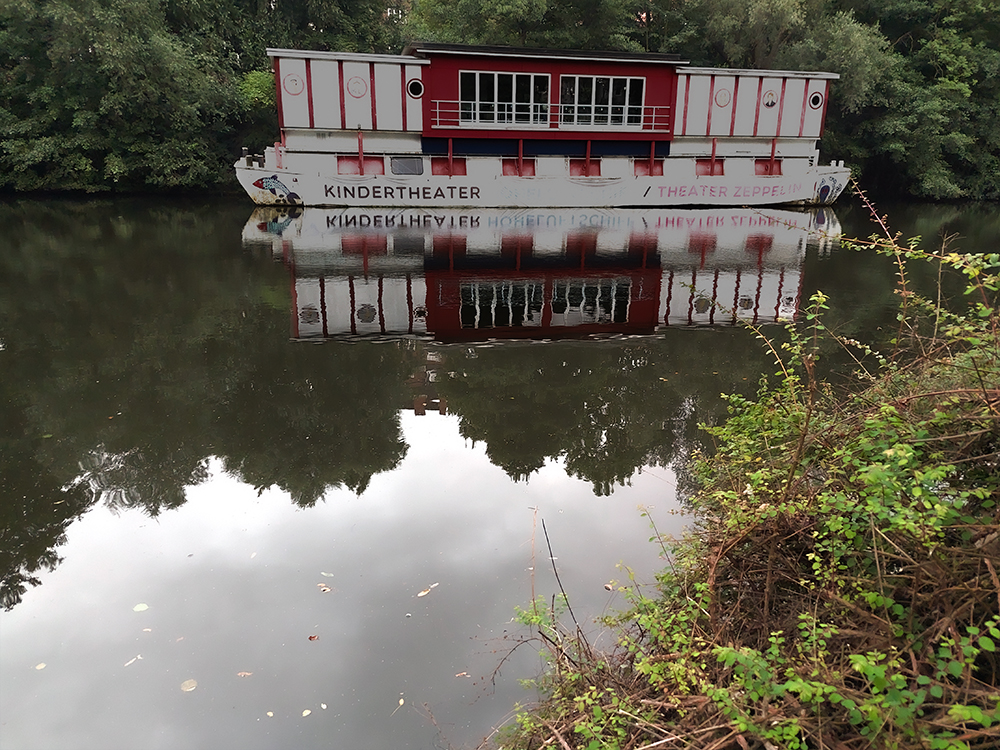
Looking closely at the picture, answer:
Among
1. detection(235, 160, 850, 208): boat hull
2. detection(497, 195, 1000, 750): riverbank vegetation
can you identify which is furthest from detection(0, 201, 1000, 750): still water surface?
detection(235, 160, 850, 208): boat hull

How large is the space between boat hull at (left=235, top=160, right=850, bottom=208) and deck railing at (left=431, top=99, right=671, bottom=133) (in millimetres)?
1635

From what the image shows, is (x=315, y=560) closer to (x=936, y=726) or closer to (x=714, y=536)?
(x=714, y=536)

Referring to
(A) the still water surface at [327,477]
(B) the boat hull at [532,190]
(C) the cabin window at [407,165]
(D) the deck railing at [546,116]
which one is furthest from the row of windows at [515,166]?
(A) the still water surface at [327,477]

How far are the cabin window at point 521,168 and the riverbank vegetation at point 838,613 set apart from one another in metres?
20.5

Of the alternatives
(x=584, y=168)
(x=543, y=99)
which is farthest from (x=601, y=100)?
(x=584, y=168)

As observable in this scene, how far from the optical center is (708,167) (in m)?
23.9

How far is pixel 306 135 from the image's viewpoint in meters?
21.0

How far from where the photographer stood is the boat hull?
21.4 metres

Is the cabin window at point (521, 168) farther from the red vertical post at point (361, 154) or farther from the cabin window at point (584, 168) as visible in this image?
the red vertical post at point (361, 154)

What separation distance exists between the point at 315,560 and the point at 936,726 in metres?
2.89

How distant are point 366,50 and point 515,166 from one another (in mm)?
11360

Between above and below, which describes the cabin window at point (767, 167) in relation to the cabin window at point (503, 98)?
below

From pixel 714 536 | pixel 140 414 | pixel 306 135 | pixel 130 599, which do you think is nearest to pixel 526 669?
pixel 714 536

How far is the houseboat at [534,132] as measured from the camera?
2100 centimetres
